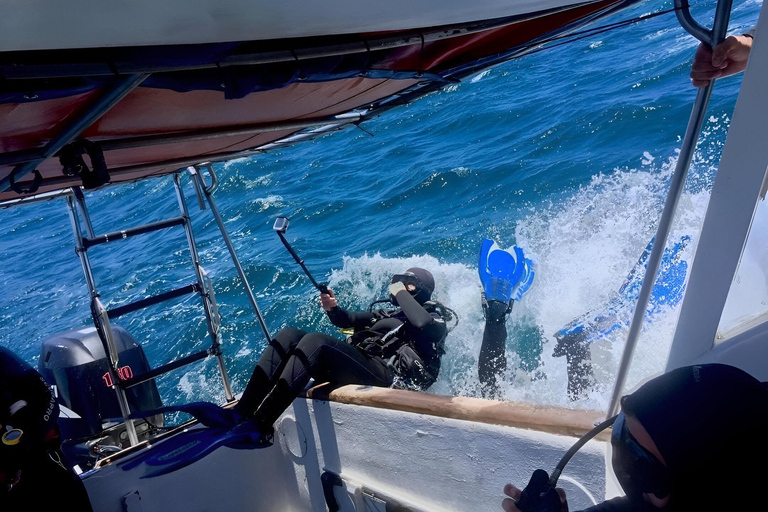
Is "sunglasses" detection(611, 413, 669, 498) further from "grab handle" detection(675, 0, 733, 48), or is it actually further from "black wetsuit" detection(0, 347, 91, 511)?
"black wetsuit" detection(0, 347, 91, 511)

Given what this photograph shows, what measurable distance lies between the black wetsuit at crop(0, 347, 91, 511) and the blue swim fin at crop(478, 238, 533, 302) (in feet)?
9.98

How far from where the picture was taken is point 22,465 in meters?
2.05

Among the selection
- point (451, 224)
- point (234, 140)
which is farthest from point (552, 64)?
point (234, 140)

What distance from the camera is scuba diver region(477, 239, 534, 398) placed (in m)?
4.19

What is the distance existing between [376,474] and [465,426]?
0.66m

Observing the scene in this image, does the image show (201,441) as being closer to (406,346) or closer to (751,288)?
(406,346)

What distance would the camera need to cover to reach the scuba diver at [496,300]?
4191mm

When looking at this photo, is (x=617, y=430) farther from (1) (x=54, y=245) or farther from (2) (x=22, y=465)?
(1) (x=54, y=245)

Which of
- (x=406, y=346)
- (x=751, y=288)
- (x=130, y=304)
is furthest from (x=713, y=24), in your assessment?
(x=406, y=346)

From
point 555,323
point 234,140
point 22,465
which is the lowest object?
point 555,323

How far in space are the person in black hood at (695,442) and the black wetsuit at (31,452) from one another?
2033mm

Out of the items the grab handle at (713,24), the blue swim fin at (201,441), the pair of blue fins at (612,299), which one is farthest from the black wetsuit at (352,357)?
the grab handle at (713,24)

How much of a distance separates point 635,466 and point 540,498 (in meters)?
0.29

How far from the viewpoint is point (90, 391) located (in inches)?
140
